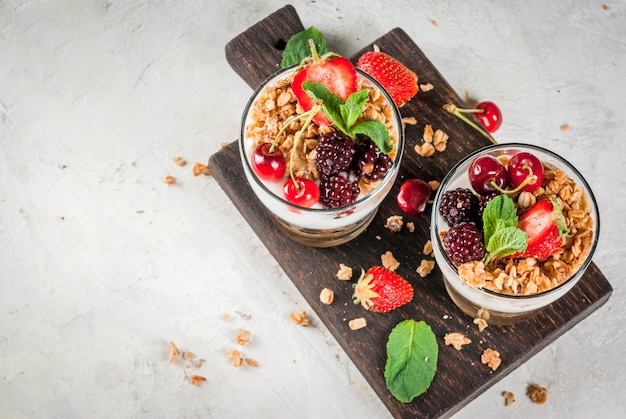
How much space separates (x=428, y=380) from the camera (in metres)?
1.83

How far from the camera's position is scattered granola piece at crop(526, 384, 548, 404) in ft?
6.99

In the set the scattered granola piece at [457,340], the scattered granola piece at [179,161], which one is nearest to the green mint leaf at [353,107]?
the scattered granola piece at [457,340]

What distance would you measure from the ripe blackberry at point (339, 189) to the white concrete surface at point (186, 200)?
2.03 ft

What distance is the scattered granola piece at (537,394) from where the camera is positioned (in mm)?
2131

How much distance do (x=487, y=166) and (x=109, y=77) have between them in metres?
1.30

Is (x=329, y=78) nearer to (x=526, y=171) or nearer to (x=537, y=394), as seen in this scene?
(x=526, y=171)

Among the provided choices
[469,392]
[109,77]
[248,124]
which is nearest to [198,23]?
[109,77]

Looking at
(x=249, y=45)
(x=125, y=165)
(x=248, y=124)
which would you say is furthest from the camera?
(x=125, y=165)

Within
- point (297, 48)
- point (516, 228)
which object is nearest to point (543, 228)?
point (516, 228)

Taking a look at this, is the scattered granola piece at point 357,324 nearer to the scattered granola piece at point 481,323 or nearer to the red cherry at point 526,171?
the scattered granola piece at point 481,323

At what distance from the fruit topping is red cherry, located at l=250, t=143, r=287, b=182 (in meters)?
0.13

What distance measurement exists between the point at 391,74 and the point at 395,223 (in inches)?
16.0

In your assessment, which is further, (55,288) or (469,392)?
(55,288)

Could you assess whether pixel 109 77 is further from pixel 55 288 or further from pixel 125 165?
pixel 55 288
